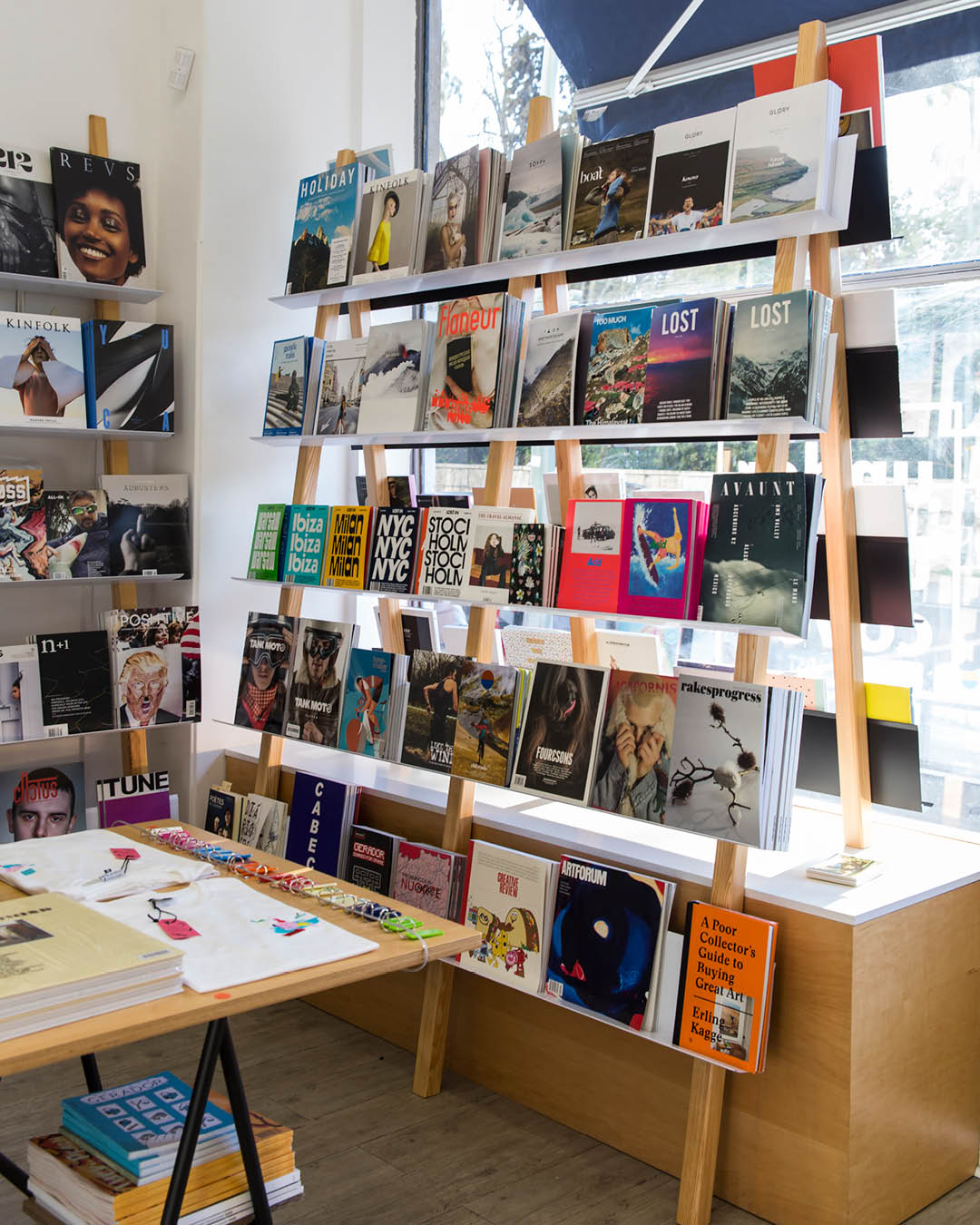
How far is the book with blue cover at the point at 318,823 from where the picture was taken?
3230 millimetres

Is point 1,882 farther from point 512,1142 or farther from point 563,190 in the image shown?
point 563,190

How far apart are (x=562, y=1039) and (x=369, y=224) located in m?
2.22

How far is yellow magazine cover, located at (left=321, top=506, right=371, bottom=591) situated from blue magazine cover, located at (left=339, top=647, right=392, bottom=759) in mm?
199

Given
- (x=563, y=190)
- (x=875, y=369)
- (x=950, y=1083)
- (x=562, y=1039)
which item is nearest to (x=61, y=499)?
(x=563, y=190)

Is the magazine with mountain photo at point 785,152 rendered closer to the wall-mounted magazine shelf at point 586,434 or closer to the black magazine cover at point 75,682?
the wall-mounted magazine shelf at point 586,434

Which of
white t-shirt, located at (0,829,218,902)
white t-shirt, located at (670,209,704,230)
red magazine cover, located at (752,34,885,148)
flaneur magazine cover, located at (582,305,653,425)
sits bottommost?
white t-shirt, located at (0,829,218,902)

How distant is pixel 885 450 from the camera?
2926mm

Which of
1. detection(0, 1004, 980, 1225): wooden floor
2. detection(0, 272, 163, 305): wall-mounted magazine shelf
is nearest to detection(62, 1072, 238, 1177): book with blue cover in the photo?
detection(0, 1004, 980, 1225): wooden floor

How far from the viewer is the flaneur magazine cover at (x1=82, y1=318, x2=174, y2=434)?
3561mm

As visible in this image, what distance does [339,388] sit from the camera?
328cm

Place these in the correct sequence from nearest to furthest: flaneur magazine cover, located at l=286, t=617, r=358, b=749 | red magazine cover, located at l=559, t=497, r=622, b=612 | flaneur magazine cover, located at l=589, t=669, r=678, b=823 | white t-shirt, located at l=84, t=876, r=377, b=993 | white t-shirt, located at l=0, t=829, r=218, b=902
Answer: white t-shirt, located at l=84, t=876, r=377, b=993 < white t-shirt, located at l=0, t=829, r=218, b=902 < flaneur magazine cover, located at l=589, t=669, r=678, b=823 < red magazine cover, located at l=559, t=497, r=622, b=612 < flaneur magazine cover, located at l=286, t=617, r=358, b=749

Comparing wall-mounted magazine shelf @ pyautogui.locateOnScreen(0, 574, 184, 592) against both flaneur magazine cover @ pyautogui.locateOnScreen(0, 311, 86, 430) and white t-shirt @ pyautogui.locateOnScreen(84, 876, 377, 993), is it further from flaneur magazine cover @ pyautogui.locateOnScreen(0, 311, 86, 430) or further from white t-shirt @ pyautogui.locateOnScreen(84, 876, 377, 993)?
white t-shirt @ pyautogui.locateOnScreen(84, 876, 377, 993)

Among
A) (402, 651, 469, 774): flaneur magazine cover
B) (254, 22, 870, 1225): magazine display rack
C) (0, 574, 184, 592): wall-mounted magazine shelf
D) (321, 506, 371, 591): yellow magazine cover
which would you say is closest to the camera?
(254, 22, 870, 1225): magazine display rack

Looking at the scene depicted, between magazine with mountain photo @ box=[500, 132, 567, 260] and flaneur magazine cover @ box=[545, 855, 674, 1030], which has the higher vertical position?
magazine with mountain photo @ box=[500, 132, 567, 260]
